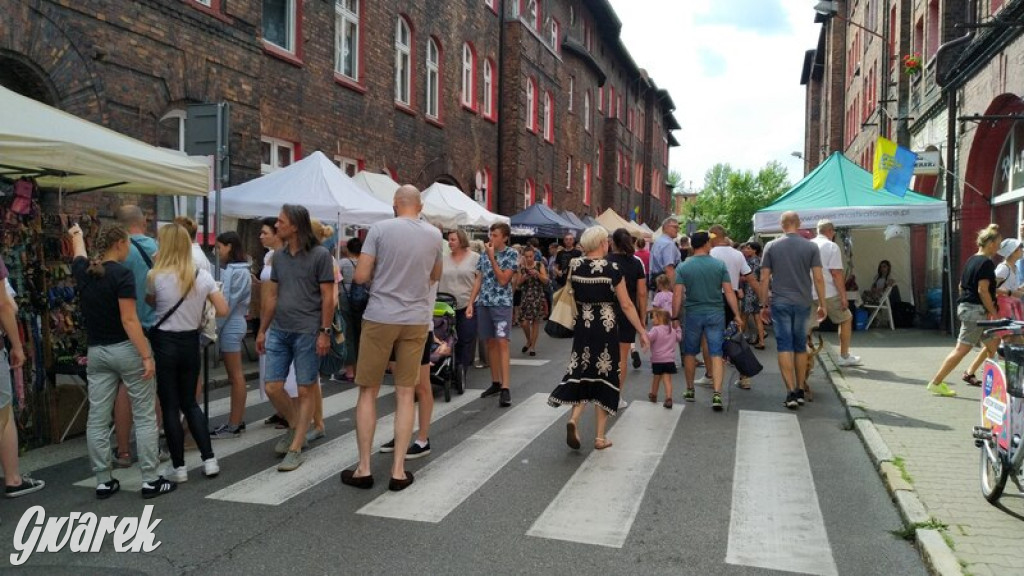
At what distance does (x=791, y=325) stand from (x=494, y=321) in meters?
3.06

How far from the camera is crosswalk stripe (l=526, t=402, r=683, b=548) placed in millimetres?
4422

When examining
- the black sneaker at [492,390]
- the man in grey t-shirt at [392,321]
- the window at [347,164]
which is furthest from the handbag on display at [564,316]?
the window at [347,164]

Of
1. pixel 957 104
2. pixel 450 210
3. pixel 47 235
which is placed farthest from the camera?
pixel 957 104

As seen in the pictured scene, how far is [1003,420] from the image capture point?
15.6ft

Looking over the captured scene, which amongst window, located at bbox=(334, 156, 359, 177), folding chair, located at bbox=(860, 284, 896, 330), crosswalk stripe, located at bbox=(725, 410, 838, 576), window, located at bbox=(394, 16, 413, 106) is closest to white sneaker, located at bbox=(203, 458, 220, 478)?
crosswalk stripe, located at bbox=(725, 410, 838, 576)

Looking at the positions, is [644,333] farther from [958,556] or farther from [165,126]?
[165,126]

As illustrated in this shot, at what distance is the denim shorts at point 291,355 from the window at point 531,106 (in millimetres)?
22129

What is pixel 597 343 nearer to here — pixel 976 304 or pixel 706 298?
pixel 706 298

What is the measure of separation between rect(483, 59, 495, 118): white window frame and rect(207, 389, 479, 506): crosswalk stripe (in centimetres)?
1834

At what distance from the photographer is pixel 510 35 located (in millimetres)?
24547

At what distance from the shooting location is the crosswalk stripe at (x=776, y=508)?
4059 millimetres

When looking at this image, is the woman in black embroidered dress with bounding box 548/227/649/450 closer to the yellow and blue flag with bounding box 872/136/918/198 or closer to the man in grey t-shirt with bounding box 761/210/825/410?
the man in grey t-shirt with bounding box 761/210/825/410

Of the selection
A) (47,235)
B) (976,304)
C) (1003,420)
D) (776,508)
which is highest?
(47,235)

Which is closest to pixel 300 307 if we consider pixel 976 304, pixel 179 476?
pixel 179 476
